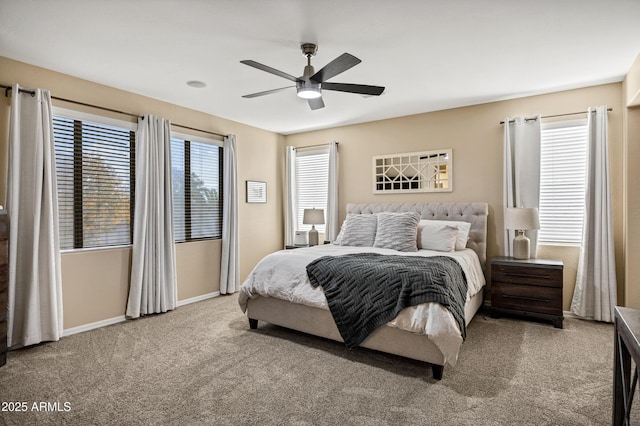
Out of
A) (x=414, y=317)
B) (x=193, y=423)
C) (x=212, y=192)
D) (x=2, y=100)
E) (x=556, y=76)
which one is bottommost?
(x=193, y=423)

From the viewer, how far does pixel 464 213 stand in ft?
14.6

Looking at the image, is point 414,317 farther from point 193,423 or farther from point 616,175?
point 616,175

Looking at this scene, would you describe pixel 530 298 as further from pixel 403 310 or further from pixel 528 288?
pixel 403 310

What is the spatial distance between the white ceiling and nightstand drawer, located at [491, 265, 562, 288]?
201cm

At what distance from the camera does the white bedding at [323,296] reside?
2.37 meters

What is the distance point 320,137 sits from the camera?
231 inches

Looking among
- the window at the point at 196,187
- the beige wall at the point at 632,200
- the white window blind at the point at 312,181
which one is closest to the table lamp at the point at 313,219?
the white window blind at the point at 312,181

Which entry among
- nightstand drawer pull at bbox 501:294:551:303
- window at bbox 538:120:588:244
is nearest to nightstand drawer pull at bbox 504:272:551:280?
nightstand drawer pull at bbox 501:294:551:303

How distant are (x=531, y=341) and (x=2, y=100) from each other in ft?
17.3

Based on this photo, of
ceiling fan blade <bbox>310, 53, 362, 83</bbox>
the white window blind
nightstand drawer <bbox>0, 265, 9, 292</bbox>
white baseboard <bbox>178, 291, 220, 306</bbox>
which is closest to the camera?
ceiling fan blade <bbox>310, 53, 362, 83</bbox>

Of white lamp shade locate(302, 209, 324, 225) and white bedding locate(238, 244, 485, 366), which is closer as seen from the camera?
white bedding locate(238, 244, 485, 366)

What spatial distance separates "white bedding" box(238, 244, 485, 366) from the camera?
2.37 meters

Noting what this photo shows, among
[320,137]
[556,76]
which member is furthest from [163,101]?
[556,76]

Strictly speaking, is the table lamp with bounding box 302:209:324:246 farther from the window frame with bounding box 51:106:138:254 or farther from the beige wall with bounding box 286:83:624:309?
the window frame with bounding box 51:106:138:254
